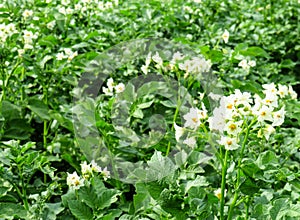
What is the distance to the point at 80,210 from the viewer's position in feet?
4.37

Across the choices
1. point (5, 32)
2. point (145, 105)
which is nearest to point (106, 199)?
point (145, 105)

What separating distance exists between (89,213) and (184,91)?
2.10 feet

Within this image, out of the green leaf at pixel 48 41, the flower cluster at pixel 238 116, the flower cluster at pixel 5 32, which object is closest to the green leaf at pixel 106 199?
the flower cluster at pixel 238 116

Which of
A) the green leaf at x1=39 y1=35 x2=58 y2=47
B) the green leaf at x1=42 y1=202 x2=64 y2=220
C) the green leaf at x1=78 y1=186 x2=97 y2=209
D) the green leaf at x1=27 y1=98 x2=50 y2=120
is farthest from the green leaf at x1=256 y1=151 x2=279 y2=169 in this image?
the green leaf at x1=39 y1=35 x2=58 y2=47

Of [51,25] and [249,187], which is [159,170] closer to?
[249,187]

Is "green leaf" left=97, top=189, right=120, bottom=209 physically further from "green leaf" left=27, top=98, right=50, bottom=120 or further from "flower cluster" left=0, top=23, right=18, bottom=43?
"flower cluster" left=0, top=23, right=18, bottom=43

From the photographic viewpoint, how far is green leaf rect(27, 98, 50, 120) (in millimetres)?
2082

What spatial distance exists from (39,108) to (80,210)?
0.87 m

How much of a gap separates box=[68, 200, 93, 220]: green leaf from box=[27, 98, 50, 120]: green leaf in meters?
0.79

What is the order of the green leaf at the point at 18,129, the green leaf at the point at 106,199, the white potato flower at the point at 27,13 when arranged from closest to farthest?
the green leaf at the point at 106,199
the green leaf at the point at 18,129
the white potato flower at the point at 27,13

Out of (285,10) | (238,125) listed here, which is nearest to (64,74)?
(238,125)

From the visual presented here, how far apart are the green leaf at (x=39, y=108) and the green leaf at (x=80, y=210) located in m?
0.79

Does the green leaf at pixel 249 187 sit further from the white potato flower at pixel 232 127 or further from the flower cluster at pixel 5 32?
the flower cluster at pixel 5 32

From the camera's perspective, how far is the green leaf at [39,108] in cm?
208
